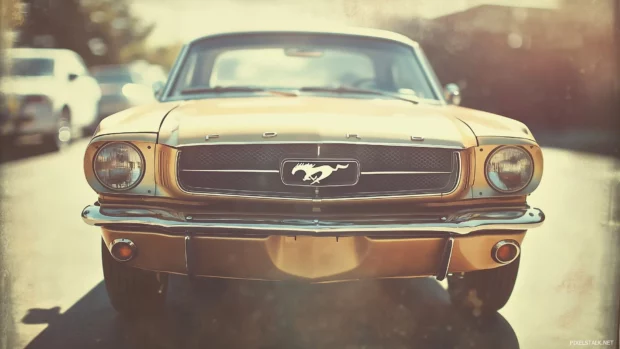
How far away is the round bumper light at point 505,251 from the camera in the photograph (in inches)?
103

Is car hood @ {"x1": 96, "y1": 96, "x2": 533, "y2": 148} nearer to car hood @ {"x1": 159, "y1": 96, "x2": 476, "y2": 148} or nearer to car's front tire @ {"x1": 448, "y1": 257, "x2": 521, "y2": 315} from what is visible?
car hood @ {"x1": 159, "y1": 96, "x2": 476, "y2": 148}

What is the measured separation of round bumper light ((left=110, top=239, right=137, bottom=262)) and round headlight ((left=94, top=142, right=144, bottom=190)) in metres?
0.21

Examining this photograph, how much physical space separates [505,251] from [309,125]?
931 millimetres

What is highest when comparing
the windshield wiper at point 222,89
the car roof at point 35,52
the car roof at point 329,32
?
the car roof at point 329,32

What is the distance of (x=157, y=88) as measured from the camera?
3994 millimetres

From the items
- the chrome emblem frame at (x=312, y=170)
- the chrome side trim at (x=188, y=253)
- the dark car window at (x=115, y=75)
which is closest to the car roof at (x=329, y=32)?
the dark car window at (x=115, y=75)

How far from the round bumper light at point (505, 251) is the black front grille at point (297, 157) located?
0.30m

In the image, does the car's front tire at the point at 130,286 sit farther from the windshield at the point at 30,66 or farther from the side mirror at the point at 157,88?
the side mirror at the point at 157,88

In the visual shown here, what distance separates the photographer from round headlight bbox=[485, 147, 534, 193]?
2670mm

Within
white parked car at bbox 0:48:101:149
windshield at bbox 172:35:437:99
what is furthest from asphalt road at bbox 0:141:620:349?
windshield at bbox 172:35:437:99

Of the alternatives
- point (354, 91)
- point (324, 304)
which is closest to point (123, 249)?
point (324, 304)

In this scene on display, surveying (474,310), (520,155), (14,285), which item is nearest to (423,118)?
(520,155)

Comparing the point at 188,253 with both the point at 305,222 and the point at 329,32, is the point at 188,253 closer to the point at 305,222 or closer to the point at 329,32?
the point at 305,222

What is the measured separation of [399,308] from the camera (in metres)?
3.23
